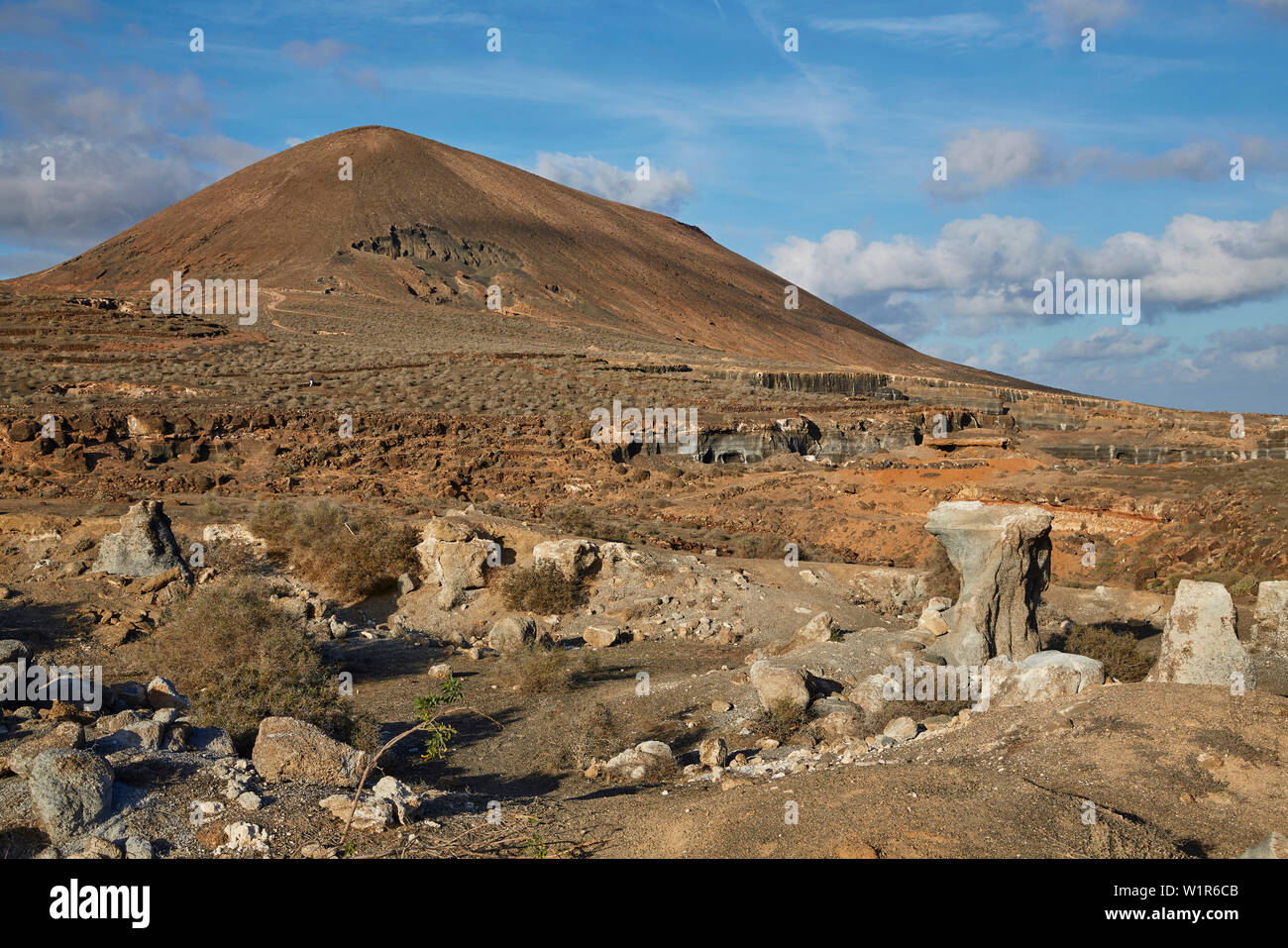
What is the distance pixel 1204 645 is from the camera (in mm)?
8281

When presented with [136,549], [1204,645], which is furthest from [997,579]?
[136,549]

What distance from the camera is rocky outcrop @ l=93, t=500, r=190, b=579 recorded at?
12.7 metres

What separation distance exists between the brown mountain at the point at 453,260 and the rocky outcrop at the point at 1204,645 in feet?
145

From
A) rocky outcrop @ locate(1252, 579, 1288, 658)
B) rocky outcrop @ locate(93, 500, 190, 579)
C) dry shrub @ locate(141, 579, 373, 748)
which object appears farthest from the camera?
rocky outcrop @ locate(93, 500, 190, 579)

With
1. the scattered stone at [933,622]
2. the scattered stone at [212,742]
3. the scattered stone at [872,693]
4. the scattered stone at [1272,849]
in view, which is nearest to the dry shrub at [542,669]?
the scattered stone at [872,693]

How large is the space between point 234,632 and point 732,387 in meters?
29.3

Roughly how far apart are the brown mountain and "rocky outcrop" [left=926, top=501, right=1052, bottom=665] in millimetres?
42161

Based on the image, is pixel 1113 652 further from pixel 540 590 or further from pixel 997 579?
pixel 540 590

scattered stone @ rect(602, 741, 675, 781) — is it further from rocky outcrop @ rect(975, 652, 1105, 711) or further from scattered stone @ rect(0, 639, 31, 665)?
scattered stone @ rect(0, 639, 31, 665)

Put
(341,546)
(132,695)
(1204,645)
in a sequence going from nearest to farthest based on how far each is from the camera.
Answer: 1. (132,695)
2. (1204,645)
3. (341,546)

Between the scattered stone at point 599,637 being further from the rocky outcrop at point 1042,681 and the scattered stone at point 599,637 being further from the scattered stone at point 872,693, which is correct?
the rocky outcrop at point 1042,681

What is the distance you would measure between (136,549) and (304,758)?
27.2ft

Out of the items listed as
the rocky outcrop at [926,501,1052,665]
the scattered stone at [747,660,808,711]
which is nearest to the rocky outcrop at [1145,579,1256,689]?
the rocky outcrop at [926,501,1052,665]
